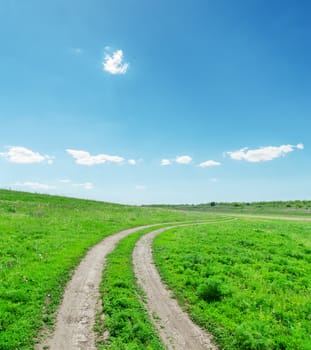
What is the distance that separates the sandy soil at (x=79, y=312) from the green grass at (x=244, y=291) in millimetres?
4094

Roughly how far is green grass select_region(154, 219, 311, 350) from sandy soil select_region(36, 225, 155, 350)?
409 centimetres

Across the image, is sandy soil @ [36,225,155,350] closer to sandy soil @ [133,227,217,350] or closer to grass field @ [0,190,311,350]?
grass field @ [0,190,311,350]

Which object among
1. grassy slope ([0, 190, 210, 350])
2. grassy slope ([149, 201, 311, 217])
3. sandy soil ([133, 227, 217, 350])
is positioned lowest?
sandy soil ([133, 227, 217, 350])

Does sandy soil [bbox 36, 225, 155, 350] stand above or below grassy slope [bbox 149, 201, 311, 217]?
below

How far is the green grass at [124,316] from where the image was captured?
8227 millimetres

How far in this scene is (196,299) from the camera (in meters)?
12.0

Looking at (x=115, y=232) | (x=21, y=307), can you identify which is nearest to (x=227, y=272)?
(x=21, y=307)

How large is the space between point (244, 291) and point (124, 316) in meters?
6.71

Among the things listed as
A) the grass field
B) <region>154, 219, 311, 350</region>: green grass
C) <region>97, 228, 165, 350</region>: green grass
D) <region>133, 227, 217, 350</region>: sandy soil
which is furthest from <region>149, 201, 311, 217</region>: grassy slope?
<region>97, 228, 165, 350</region>: green grass

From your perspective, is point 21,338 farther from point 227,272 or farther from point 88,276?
point 227,272

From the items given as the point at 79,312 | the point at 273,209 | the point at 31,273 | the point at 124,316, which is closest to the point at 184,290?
the point at 124,316

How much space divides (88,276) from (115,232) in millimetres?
15988

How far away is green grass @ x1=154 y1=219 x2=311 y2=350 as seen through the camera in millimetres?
9234

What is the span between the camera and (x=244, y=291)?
13000mm
